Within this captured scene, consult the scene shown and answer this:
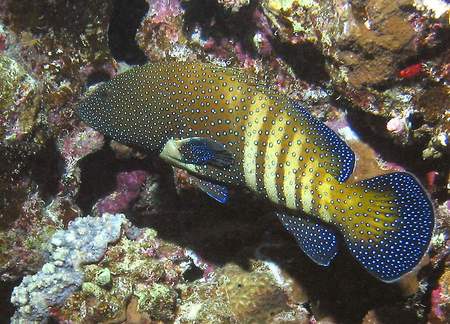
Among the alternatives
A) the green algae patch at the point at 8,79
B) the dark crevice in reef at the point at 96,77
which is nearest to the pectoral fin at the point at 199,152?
the green algae patch at the point at 8,79

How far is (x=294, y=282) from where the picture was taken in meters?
4.80

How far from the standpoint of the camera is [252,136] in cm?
369

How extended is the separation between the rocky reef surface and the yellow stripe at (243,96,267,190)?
102 centimetres

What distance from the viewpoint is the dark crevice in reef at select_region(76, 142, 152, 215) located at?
5785 mm

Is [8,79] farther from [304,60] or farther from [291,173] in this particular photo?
[304,60]

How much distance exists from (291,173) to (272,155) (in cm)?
20

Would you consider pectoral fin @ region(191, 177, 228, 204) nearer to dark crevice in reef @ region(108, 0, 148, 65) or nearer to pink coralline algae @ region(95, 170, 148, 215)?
pink coralline algae @ region(95, 170, 148, 215)

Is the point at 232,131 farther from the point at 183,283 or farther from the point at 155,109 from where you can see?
the point at 183,283

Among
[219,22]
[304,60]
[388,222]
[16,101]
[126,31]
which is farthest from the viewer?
[126,31]

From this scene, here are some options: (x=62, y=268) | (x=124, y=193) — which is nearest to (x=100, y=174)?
(x=124, y=193)

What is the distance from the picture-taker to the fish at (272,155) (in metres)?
3.48

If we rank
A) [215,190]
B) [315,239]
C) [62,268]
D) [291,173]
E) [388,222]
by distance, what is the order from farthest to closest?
[62,268], [215,190], [315,239], [291,173], [388,222]

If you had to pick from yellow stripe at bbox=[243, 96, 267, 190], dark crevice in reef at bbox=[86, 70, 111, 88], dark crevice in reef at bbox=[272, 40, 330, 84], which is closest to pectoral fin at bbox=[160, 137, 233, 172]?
yellow stripe at bbox=[243, 96, 267, 190]

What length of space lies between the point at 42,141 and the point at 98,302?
5.23ft
